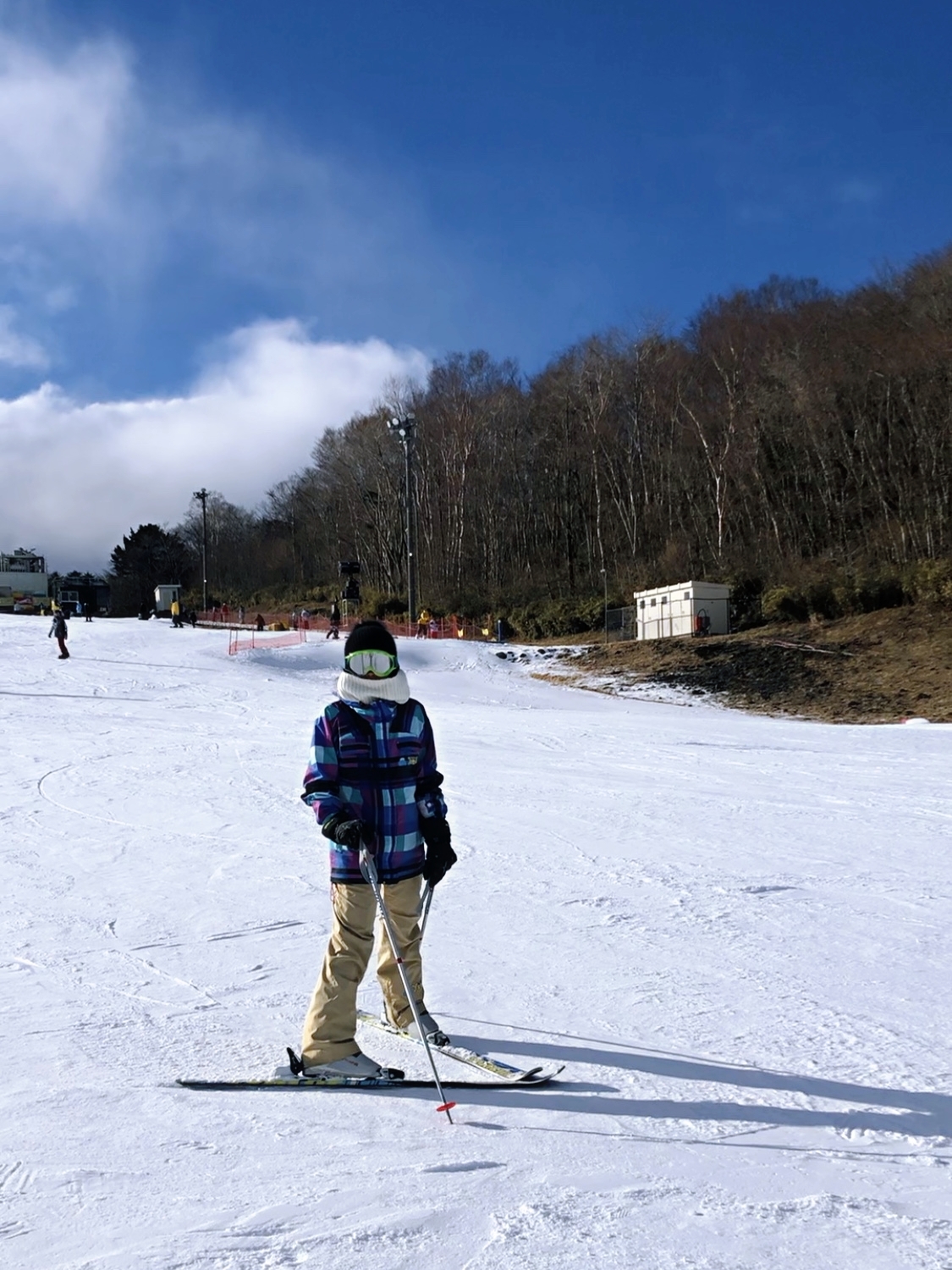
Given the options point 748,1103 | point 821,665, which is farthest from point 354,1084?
point 821,665

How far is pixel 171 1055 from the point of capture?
12.6 ft

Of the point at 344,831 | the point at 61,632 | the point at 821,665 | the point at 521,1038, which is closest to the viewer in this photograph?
the point at 344,831

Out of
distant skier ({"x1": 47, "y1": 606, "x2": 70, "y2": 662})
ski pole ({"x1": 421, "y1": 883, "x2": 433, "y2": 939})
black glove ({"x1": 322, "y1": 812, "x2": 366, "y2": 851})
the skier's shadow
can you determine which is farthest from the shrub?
black glove ({"x1": 322, "y1": 812, "x2": 366, "y2": 851})

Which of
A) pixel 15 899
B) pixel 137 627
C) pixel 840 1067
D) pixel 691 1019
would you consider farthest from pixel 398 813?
pixel 137 627

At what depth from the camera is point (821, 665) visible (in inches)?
953

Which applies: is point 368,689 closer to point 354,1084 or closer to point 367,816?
point 367,816

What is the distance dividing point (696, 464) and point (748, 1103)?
4609 cm

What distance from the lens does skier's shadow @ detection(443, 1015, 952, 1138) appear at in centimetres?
318

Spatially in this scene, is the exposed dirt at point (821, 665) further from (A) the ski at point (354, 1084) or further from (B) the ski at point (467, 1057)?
(A) the ski at point (354, 1084)

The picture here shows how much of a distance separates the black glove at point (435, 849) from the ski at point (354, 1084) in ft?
2.39

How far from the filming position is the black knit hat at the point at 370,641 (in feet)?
12.8

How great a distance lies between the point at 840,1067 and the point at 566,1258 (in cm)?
160

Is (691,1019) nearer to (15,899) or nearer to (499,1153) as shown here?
(499,1153)

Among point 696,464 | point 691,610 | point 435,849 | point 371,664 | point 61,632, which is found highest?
point 696,464
